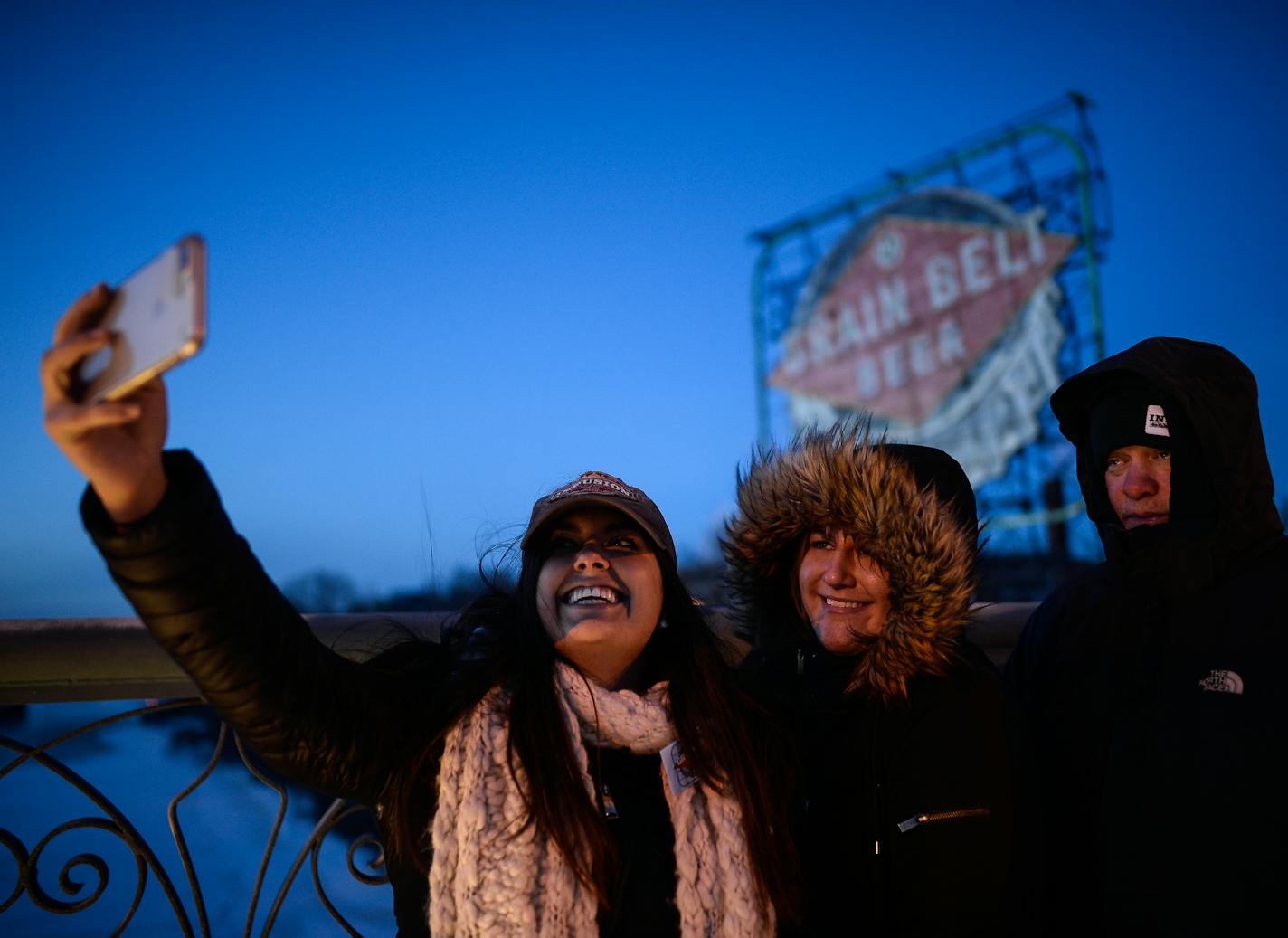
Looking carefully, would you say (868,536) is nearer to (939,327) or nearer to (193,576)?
(193,576)

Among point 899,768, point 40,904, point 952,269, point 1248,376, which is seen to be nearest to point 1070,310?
point 952,269

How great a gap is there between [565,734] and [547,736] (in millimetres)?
45

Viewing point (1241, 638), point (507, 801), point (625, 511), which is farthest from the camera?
point (1241, 638)

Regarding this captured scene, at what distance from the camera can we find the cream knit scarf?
5.64ft

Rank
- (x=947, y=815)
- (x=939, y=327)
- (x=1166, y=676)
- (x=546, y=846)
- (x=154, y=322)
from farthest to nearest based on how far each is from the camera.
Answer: (x=939, y=327)
(x=1166, y=676)
(x=947, y=815)
(x=546, y=846)
(x=154, y=322)

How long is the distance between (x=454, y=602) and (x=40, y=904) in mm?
1136

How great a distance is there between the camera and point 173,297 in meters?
0.94

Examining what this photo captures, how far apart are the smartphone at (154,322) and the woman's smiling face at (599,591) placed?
42.1 inches

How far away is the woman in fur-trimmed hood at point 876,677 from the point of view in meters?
1.91

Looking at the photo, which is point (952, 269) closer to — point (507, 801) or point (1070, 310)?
point (1070, 310)

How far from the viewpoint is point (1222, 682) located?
2.17 m

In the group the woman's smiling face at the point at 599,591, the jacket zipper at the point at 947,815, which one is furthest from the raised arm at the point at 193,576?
the jacket zipper at the point at 947,815

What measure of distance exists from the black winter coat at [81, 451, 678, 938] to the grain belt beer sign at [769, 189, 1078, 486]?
52.3 feet

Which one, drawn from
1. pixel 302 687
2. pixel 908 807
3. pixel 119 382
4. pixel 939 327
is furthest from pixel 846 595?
pixel 939 327
